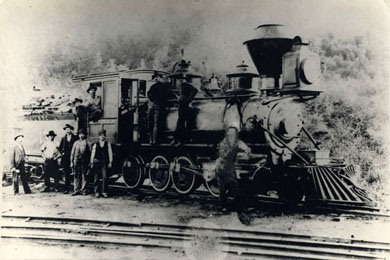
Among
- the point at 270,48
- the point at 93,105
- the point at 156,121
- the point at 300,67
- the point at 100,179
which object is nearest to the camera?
the point at 300,67

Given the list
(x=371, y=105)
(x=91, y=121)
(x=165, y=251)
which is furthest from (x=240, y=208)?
(x=91, y=121)

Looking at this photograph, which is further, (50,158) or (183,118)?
(50,158)

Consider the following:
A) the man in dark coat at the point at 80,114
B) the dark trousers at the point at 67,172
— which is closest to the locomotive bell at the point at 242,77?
the man in dark coat at the point at 80,114

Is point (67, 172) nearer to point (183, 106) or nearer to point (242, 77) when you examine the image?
point (183, 106)

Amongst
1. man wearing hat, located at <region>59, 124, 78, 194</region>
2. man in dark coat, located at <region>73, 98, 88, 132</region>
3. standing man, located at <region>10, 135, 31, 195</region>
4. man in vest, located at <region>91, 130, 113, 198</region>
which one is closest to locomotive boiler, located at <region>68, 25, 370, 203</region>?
man in vest, located at <region>91, 130, 113, 198</region>

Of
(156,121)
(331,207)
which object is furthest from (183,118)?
(331,207)

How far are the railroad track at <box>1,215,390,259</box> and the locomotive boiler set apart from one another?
49 centimetres

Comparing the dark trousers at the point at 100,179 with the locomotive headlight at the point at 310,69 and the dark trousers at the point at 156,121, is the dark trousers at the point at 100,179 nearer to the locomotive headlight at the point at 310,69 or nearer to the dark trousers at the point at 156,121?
the dark trousers at the point at 156,121

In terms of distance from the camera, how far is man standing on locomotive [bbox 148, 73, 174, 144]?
17.4 ft

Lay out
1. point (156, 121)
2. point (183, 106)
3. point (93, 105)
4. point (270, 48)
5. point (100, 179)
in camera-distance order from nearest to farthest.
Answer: point (270, 48) < point (183, 106) < point (156, 121) < point (100, 179) < point (93, 105)

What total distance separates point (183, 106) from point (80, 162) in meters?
1.62

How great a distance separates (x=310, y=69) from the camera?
479 cm

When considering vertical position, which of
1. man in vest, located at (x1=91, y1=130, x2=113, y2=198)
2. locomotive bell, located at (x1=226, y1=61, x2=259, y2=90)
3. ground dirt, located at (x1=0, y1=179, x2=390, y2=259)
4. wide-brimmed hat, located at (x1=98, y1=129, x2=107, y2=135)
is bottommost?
ground dirt, located at (x1=0, y1=179, x2=390, y2=259)

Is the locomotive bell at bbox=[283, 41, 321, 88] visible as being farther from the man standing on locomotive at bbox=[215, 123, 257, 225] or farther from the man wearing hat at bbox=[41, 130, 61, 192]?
the man wearing hat at bbox=[41, 130, 61, 192]
